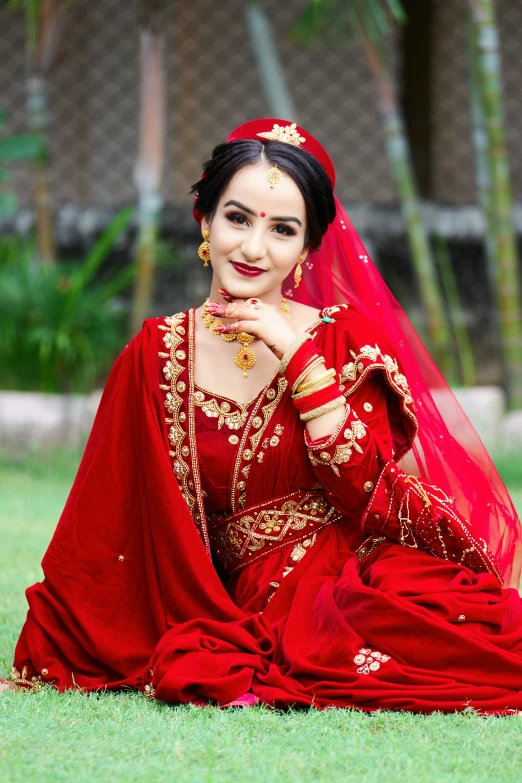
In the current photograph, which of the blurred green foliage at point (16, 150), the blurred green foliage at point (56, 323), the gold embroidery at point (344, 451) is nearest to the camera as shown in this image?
the gold embroidery at point (344, 451)

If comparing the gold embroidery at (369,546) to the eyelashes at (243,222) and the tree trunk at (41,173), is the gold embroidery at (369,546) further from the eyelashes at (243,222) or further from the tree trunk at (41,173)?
the tree trunk at (41,173)

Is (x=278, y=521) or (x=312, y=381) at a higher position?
(x=312, y=381)

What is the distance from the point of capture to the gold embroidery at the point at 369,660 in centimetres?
256

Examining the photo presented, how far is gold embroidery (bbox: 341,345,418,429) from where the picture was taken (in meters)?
2.84

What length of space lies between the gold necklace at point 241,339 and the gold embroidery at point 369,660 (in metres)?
0.72

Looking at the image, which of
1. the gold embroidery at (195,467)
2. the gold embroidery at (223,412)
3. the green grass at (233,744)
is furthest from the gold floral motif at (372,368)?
the green grass at (233,744)

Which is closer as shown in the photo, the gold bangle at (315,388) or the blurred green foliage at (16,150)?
the gold bangle at (315,388)

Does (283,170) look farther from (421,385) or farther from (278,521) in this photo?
(278,521)

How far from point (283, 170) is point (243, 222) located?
153 mm

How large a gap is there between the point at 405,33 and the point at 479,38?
1400 millimetres

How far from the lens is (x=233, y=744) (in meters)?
2.30

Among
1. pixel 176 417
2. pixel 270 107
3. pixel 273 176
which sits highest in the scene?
pixel 270 107

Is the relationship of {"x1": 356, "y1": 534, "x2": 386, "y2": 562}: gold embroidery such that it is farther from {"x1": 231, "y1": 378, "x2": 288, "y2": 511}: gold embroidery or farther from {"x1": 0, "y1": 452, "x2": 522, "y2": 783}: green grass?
{"x1": 0, "y1": 452, "x2": 522, "y2": 783}: green grass

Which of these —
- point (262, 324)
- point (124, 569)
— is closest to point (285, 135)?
point (262, 324)
